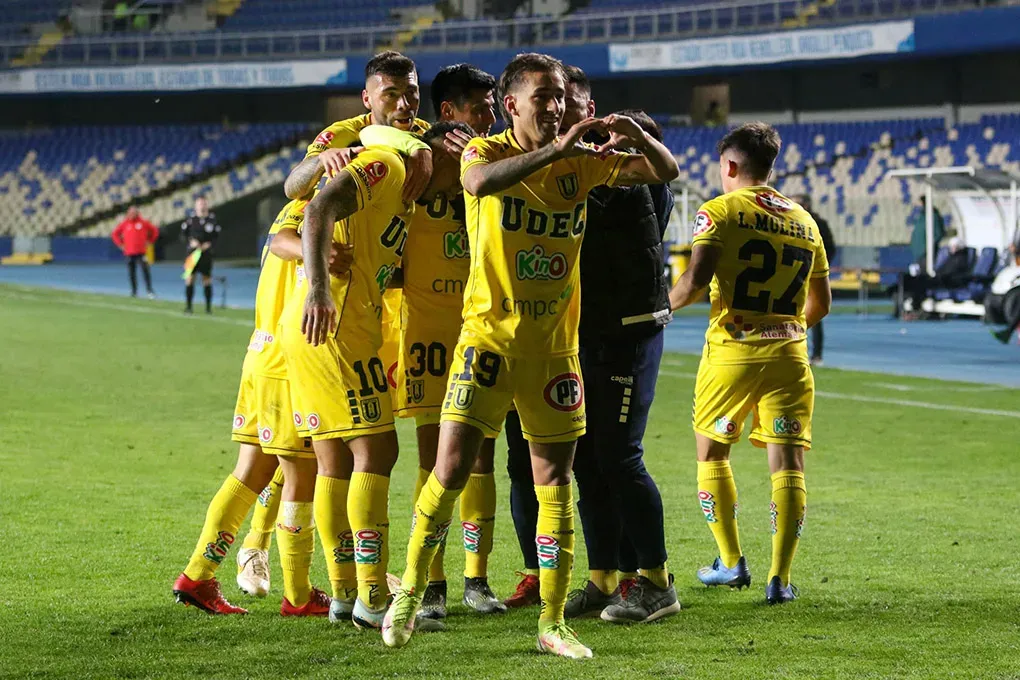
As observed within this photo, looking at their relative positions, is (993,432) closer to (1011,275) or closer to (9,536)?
(9,536)

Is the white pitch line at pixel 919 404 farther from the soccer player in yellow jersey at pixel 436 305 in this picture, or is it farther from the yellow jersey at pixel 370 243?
the yellow jersey at pixel 370 243

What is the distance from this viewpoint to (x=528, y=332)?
4.78 meters

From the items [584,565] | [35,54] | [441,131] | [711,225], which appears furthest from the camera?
[35,54]

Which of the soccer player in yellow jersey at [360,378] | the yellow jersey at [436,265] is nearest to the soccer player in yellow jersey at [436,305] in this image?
the yellow jersey at [436,265]

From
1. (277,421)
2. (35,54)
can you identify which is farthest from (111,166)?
(277,421)

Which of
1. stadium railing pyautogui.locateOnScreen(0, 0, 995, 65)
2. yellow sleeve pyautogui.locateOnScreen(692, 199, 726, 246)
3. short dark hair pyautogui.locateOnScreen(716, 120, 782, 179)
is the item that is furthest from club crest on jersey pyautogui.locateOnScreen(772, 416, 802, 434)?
stadium railing pyautogui.locateOnScreen(0, 0, 995, 65)

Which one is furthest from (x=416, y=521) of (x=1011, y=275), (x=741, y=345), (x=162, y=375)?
(x=1011, y=275)

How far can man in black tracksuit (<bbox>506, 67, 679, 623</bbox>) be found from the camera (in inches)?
213

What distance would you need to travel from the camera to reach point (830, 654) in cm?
479

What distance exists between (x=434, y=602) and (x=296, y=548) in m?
0.55

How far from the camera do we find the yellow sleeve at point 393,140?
198 inches

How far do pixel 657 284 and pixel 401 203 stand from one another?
1.10 m

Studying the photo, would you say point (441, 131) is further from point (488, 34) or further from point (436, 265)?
point (488, 34)

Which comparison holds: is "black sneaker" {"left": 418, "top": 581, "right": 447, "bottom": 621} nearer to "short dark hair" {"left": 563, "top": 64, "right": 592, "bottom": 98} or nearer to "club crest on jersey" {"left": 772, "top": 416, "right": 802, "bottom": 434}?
"club crest on jersey" {"left": 772, "top": 416, "right": 802, "bottom": 434}
